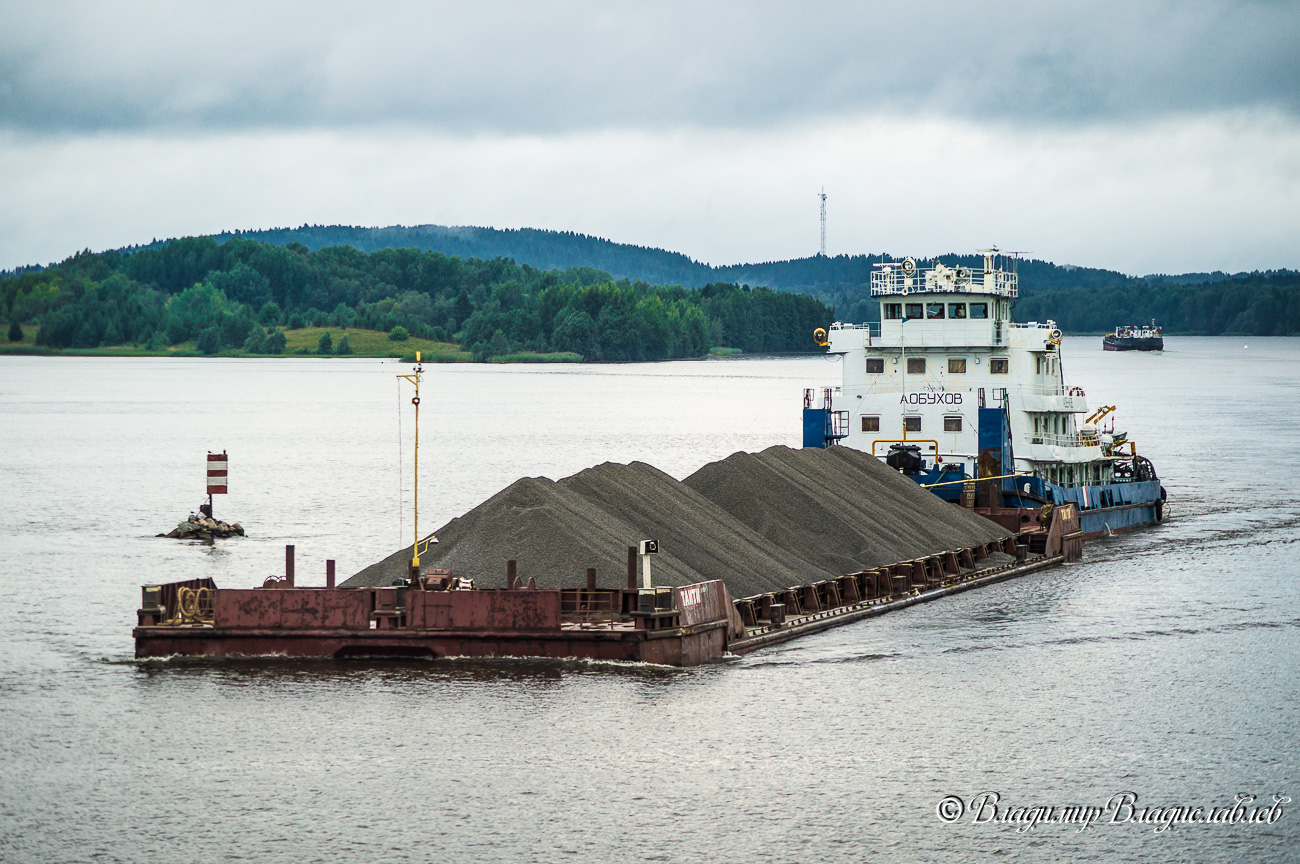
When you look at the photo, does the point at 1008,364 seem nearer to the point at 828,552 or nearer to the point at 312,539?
the point at 828,552

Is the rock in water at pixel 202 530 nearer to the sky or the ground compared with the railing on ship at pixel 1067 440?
nearer to the ground

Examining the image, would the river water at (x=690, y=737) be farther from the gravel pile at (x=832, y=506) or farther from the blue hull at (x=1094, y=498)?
the blue hull at (x=1094, y=498)

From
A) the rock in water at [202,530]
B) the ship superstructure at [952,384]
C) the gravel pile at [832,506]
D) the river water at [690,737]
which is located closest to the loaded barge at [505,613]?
the river water at [690,737]

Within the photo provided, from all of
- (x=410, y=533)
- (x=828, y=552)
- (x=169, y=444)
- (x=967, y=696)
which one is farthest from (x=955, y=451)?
(x=169, y=444)

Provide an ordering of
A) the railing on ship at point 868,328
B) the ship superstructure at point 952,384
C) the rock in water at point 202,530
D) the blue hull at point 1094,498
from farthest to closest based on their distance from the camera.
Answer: the rock in water at point 202,530
the railing on ship at point 868,328
the ship superstructure at point 952,384
the blue hull at point 1094,498

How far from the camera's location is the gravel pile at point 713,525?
1198 inches

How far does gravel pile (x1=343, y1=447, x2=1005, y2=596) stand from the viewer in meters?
30.4

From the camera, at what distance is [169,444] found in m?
98.3

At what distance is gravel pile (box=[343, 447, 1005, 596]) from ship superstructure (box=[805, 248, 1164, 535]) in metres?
6.06

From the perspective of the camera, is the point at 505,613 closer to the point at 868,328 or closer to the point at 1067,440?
the point at 868,328

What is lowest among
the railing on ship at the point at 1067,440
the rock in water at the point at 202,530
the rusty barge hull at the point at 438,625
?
the rock in water at the point at 202,530

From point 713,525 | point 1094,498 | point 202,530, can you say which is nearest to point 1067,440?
point 1094,498

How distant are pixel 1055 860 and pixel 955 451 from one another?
29.7 m

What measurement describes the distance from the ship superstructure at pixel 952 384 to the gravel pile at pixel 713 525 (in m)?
6.06
